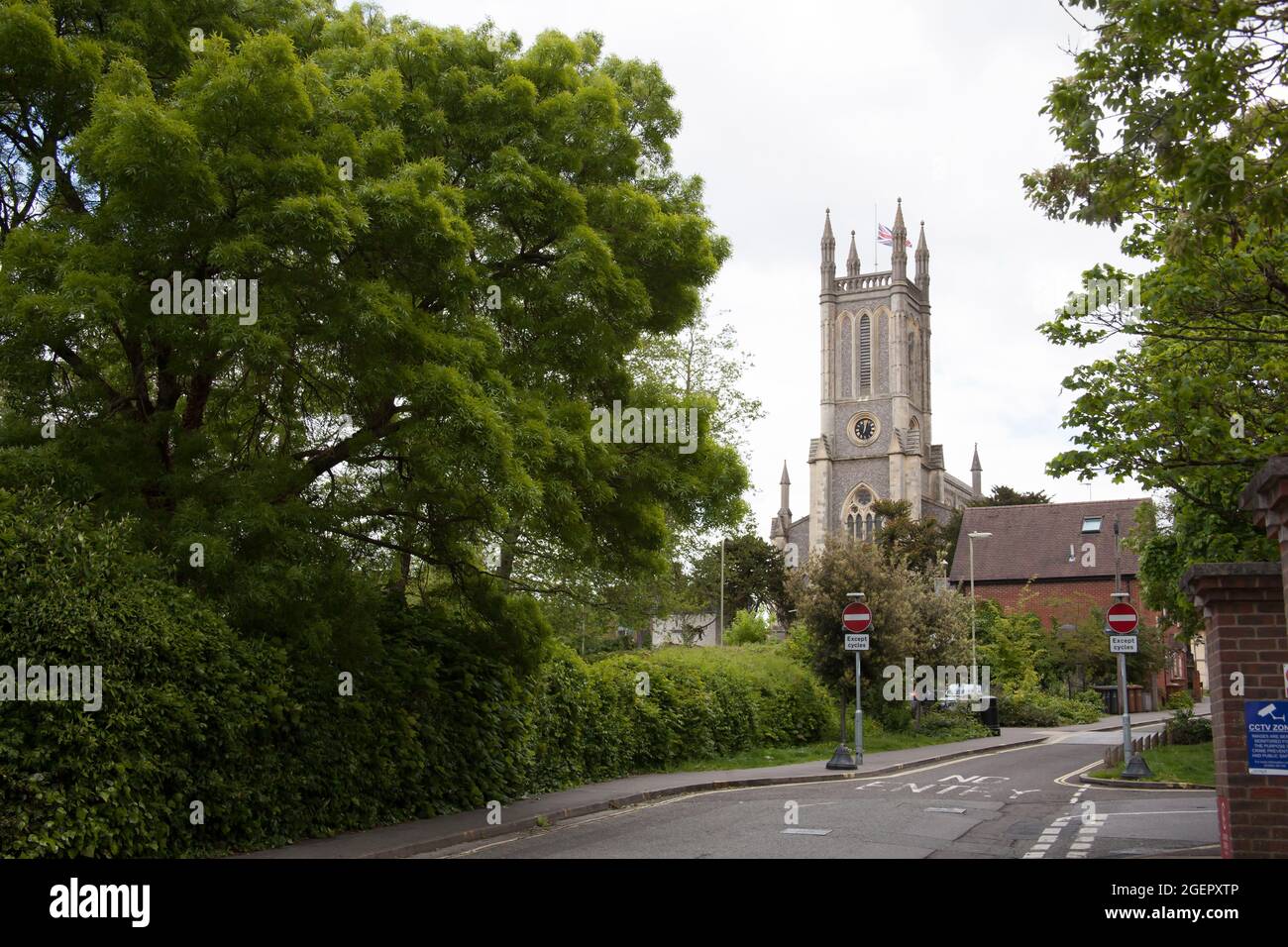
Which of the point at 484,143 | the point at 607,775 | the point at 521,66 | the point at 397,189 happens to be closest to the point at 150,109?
the point at 397,189

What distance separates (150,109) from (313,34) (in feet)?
16.4

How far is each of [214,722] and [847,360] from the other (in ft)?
315

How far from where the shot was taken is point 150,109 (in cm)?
1091

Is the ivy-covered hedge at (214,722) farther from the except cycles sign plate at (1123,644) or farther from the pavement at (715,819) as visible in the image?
the except cycles sign plate at (1123,644)

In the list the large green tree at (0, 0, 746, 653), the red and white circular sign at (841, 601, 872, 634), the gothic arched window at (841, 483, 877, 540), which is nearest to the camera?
the large green tree at (0, 0, 746, 653)

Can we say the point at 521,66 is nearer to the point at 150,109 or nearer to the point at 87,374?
the point at 150,109

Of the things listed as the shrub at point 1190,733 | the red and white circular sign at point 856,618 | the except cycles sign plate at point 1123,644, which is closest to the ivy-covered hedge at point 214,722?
the red and white circular sign at point 856,618

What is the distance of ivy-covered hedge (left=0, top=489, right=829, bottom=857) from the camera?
945 cm

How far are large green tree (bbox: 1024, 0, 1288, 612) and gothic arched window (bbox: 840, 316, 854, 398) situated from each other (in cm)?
8412

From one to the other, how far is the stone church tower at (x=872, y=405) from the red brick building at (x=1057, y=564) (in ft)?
71.7

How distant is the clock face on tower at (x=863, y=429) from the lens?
99875 mm

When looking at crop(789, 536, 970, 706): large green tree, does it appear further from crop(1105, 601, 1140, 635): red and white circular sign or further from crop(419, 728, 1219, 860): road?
crop(419, 728, 1219, 860): road

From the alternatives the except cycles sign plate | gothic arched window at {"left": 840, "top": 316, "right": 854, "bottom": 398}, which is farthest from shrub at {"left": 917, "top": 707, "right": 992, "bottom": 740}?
gothic arched window at {"left": 840, "top": 316, "right": 854, "bottom": 398}

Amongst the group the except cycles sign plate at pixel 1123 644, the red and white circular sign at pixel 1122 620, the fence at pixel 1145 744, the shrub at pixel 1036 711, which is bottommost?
the shrub at pixel 1036 711
